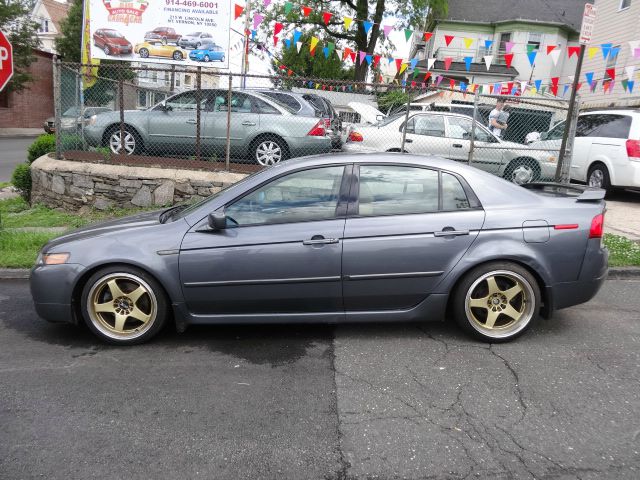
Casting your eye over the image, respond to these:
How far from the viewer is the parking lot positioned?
268 centimetres

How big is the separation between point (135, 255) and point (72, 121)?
6533mm

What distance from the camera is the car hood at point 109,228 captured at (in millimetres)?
4133

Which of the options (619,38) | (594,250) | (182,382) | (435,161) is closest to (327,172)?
(435,161)

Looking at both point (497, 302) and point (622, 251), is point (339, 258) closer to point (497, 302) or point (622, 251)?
point (497, 302)

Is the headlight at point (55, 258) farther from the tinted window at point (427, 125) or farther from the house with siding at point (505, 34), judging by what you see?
the house with siding at point (505, 34)

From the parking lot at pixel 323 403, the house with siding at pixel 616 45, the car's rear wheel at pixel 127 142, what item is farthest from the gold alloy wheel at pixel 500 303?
the house with siding at pixel 616 45

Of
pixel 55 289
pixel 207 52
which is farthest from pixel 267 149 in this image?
pixel 55 289

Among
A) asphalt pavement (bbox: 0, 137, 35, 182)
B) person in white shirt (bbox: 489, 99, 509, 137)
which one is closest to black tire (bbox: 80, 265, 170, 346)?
person in white shirt (bbox: 489, 99, 509, 137)

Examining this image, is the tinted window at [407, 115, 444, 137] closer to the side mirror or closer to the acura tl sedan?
the acura tl sedan

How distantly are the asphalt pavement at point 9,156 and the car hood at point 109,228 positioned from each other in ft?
38.4

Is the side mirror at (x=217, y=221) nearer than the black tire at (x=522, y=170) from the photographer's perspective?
Yes

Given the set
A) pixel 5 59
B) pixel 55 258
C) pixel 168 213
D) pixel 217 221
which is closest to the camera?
pixel 217 221

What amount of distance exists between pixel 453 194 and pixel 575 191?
1285 mm

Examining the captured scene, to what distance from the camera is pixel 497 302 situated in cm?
407
